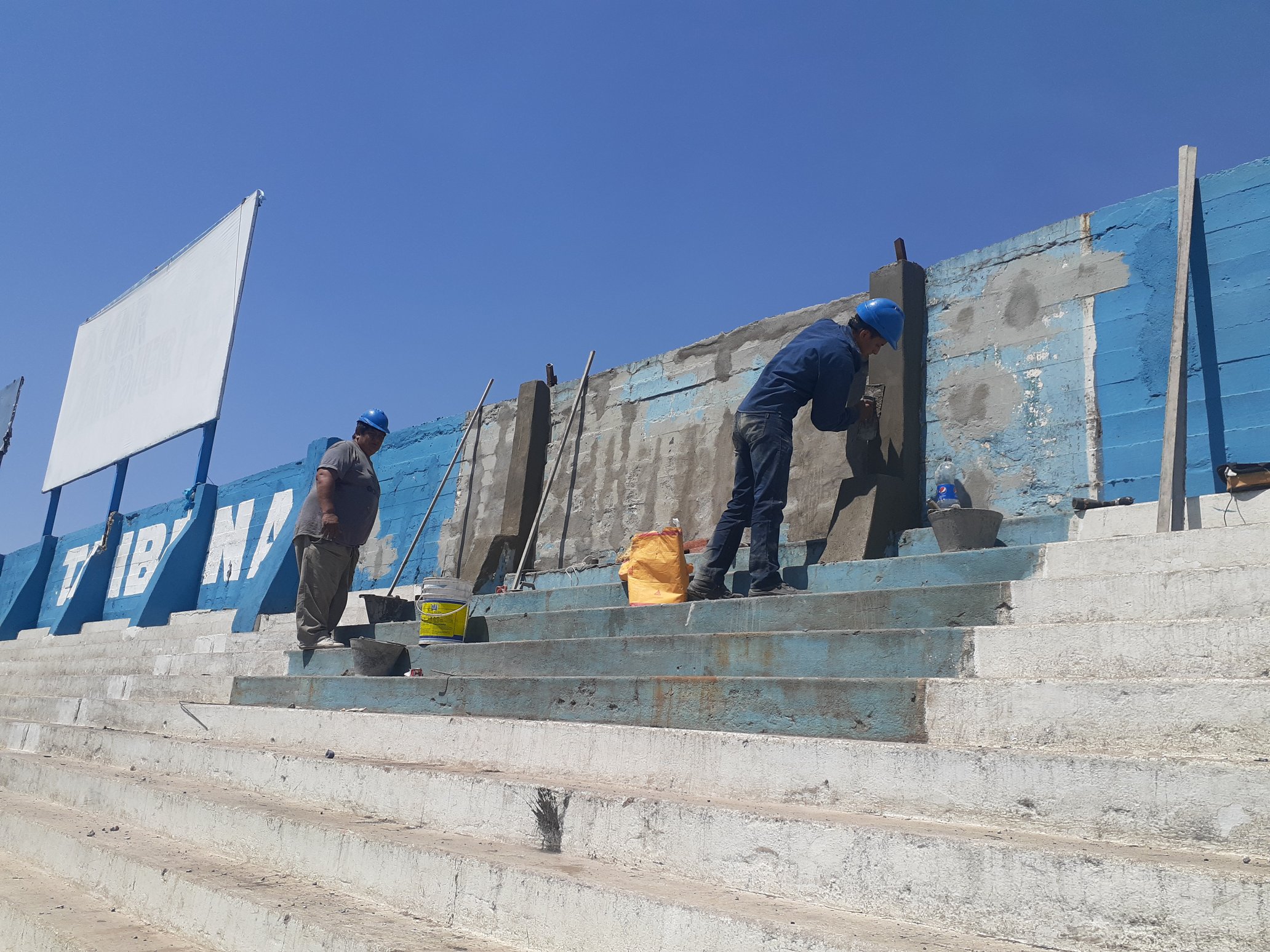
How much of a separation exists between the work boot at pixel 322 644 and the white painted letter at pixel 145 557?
10.5 m

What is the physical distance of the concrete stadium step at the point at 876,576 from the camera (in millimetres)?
3479

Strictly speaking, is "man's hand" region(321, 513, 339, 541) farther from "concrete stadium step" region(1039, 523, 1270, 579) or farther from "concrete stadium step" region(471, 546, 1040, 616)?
"concrete stadium step" region(1039, 523, 1270, 579)

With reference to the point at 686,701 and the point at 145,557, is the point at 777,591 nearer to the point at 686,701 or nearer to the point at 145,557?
the point at 686,701

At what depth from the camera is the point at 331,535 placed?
17.7 feet

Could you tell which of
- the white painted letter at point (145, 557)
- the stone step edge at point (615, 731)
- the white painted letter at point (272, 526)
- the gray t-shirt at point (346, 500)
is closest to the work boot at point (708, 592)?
the stone step edge at point (615, 731)

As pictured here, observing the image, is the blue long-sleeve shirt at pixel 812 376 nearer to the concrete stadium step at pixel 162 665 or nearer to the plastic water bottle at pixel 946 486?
the plastic water bottle at pixel 946 486

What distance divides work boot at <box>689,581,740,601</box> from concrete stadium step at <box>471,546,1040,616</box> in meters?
0.20

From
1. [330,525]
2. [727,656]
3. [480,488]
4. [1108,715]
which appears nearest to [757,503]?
[727,656]

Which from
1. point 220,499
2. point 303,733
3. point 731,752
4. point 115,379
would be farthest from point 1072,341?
point 115,379

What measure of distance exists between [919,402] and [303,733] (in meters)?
3.88

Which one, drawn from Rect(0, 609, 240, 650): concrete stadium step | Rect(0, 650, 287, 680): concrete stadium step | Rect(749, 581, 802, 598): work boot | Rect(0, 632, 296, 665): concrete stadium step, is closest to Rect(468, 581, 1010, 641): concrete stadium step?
Rect(749, 581, 802, 598): work boot

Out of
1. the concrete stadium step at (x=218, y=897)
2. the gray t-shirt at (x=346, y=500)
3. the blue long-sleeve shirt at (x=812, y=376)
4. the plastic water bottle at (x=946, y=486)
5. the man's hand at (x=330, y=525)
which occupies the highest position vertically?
the blue long-sleeve shirt at (x=812, y=376)

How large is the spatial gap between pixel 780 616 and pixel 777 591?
0.40 m

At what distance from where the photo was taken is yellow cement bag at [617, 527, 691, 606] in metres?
4.45
